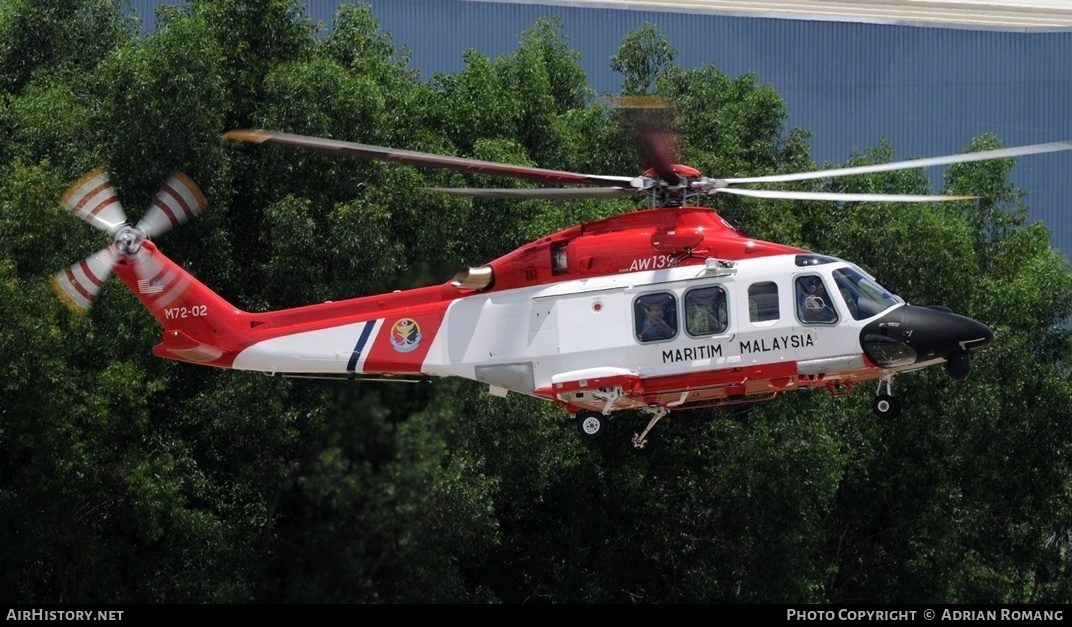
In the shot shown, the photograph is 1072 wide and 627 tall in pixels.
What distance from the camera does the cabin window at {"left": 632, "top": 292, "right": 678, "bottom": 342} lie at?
947 inches

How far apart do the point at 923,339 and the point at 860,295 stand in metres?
1.00

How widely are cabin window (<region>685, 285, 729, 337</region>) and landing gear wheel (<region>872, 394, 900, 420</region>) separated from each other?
2.19 meters

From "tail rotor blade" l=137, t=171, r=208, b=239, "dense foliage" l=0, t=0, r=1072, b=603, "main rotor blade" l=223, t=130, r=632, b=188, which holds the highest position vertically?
"main rotor blade" l=223, t=130, r=632, b=188

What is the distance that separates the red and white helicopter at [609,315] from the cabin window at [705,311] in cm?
2

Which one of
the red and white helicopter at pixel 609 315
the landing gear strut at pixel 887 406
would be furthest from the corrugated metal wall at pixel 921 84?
the landing gear strut at pixel 887 406

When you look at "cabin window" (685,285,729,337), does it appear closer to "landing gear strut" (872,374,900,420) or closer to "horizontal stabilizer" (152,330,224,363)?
"landing gear strut" (872,374,900,420)

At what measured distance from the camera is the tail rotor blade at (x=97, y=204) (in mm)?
26203

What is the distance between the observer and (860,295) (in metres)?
23.9

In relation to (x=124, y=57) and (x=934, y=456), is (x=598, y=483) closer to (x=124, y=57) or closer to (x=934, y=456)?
→ (x=934, y=456)

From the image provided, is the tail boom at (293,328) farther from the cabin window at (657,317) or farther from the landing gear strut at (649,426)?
the landing gear strut at (649,426)

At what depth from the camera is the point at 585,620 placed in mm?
28156

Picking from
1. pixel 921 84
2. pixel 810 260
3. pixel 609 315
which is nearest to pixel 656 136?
pixel 609 315

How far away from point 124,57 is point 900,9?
23318mm

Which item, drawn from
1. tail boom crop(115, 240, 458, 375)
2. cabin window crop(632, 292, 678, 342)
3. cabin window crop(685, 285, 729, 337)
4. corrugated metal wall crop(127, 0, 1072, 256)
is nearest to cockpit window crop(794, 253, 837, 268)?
cabin window crop(685, 285, 729, 337)
